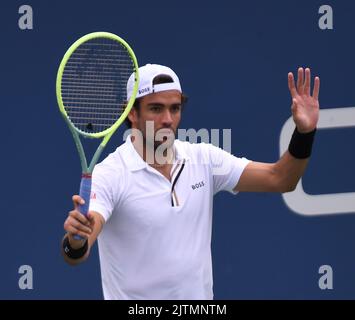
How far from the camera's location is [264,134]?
5766 mm

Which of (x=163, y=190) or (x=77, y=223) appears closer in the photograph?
(x=77, y=223)

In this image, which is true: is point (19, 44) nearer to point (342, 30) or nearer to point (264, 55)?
point (264, 55)

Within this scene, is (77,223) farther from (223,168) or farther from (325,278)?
(325,278)

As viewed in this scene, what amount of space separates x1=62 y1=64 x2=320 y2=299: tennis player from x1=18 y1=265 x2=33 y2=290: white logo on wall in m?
1.37

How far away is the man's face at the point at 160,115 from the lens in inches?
175

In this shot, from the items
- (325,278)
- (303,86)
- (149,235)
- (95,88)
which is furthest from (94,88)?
(325,278)

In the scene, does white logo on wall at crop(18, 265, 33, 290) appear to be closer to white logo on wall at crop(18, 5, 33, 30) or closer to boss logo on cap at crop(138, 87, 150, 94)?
white logo on wall at crop(18, 5, 33, 30)

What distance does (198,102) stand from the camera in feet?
18.8

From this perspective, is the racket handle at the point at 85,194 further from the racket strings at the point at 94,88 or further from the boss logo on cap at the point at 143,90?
the boss logo on cap at the point at 143,90

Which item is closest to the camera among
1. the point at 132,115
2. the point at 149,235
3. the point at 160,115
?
the point at 149,235

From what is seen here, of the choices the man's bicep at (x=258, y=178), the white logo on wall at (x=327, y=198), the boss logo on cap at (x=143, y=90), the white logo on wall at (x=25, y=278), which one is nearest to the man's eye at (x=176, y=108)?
the boss logo on cap at (x=143, y=90)

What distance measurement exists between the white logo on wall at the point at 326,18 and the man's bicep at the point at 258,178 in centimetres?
135

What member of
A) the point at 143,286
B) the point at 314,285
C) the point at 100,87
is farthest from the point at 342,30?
the point at 143,286

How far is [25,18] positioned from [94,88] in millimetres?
1239
